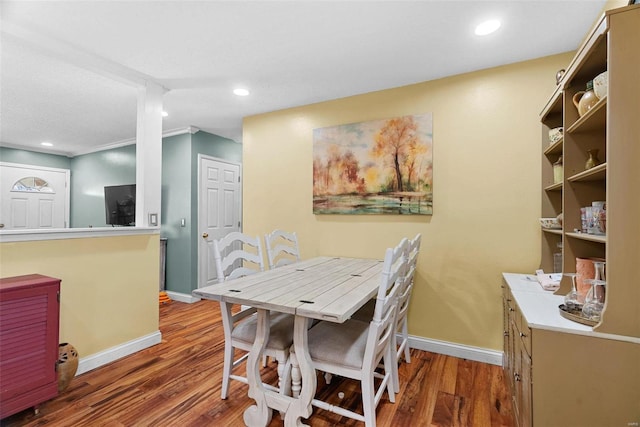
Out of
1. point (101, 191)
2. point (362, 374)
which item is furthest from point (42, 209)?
point (362, 374)

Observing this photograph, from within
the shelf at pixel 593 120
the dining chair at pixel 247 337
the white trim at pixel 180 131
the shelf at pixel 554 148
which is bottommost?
the dining chair at pixel 247 337

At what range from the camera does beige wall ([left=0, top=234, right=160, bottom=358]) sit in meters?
1.99

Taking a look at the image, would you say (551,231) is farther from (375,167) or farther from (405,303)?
(375,167)

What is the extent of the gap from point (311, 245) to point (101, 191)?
4.33 metres

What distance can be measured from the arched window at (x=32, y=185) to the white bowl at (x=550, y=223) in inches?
290

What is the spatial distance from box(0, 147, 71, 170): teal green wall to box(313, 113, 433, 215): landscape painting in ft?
17.9

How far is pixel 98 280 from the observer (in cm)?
230

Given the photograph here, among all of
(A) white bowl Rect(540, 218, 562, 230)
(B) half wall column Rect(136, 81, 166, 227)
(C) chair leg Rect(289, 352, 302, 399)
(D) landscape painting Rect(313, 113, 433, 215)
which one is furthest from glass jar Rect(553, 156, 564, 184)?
(B) half wall column Rect(136, 81, 166, 227)

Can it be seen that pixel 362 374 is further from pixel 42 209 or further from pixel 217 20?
pixel 42 209

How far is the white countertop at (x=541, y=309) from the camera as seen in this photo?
1.13 m

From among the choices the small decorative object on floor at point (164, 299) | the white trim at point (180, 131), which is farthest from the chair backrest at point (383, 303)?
the white trim at point (180, 131)

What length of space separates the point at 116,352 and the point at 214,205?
7.68 feet

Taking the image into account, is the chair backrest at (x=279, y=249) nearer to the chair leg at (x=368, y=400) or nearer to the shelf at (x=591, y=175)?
the chair leg at (x=368, y=400)

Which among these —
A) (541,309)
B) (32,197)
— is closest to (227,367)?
(541,309)
